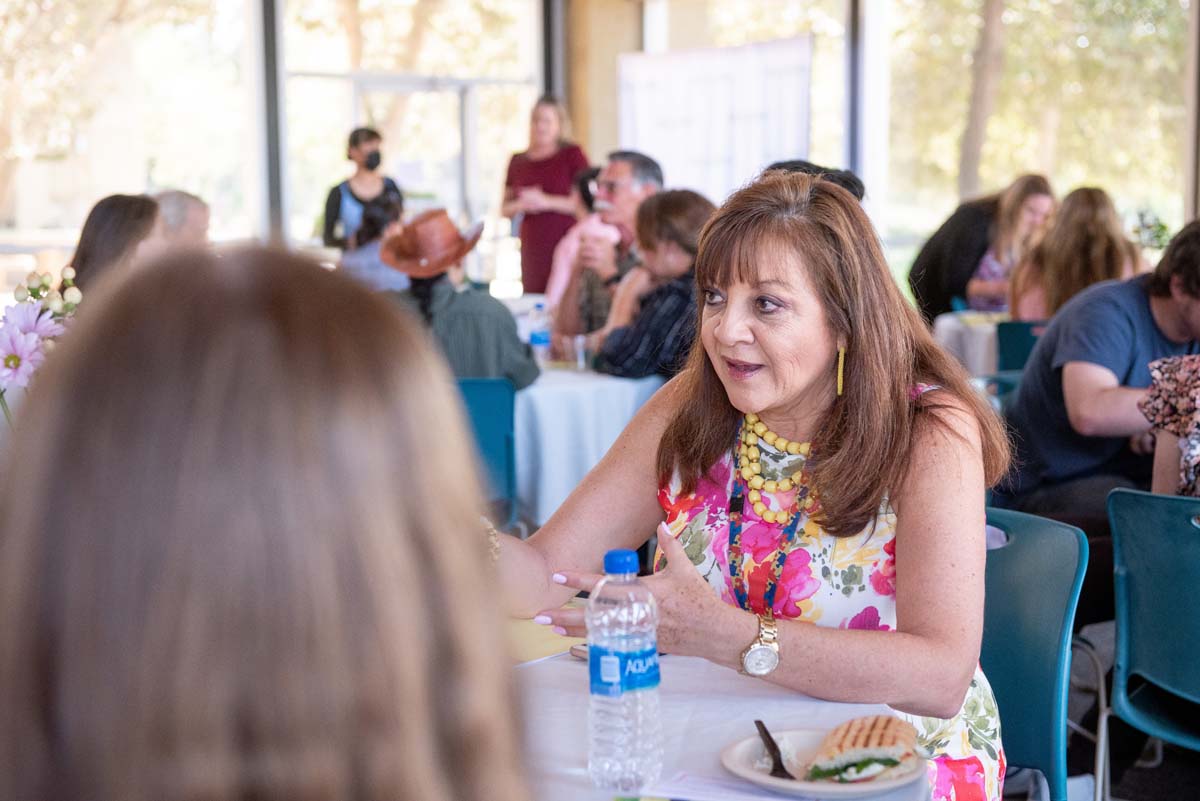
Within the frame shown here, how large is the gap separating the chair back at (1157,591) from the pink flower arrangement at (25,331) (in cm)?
185

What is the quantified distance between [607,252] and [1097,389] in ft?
8.33

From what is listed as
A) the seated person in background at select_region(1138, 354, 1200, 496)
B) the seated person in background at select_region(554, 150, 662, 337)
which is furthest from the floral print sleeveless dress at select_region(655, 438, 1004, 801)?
the seated person in background at select_region(554, 150, 662, 337)

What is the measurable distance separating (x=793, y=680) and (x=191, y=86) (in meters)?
8.30

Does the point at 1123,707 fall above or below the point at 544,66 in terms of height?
below

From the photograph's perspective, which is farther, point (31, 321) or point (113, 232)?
point (113, 232)

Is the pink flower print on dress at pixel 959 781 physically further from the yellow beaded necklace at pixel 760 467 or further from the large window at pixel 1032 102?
the large window at pixel 1032 102

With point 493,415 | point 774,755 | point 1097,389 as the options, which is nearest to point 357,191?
point 493,415

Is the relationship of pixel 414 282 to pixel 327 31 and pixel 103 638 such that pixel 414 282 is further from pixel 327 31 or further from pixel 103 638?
pixel 327 31

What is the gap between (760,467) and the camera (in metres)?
2.00

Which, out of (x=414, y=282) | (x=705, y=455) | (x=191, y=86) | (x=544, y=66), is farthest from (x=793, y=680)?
(x=544, y=66)

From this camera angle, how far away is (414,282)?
486 centimetres

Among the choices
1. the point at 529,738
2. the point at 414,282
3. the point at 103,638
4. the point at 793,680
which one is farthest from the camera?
the point at 414,282

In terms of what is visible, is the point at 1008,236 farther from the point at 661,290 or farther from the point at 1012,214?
the point at 661,290

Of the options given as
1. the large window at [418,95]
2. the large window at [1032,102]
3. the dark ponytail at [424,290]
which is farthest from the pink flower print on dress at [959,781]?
the large window at [418,95]
